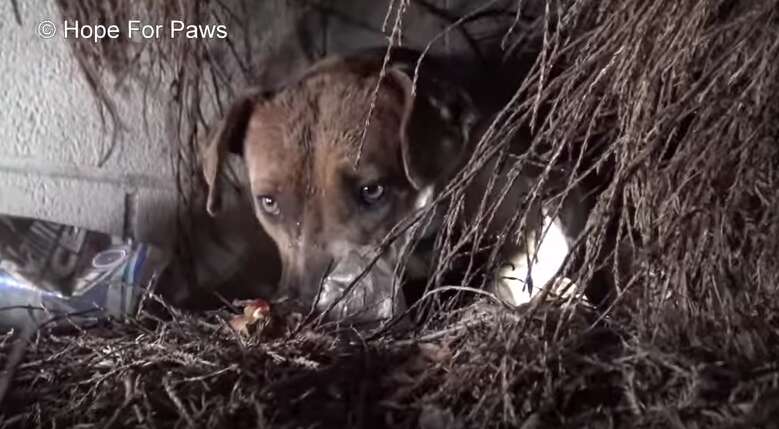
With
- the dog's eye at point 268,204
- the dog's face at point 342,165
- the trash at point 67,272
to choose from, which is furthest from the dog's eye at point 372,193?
the trash at point 67,272

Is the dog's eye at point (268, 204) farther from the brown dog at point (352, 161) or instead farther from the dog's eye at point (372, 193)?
the dog's eye at point (372, 193)

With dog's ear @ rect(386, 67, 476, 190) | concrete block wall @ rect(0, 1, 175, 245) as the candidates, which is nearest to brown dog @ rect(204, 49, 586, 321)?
dog's ear @ rect(386, 67, 476, 190)

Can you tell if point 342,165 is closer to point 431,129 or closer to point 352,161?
point 352,161

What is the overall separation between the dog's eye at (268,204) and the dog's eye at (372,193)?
132 millimetres

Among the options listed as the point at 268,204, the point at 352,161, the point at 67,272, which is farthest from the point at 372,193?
the point at 67,272

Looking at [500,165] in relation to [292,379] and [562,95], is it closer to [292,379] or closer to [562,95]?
[562,95]

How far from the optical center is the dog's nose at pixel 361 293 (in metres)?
1.23

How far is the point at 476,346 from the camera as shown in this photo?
3.24 ft

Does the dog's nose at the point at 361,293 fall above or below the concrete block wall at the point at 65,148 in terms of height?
below

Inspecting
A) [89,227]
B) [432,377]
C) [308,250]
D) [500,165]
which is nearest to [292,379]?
[432,377]

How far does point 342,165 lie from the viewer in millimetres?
1322

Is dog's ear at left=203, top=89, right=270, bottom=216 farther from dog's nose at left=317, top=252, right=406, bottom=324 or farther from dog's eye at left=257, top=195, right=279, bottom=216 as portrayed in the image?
dog's nose at left=317, top=252, right=406, bottom=324

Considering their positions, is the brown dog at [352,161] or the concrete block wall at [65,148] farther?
the concrete block wall at [65,148]

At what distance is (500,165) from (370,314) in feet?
1.04
